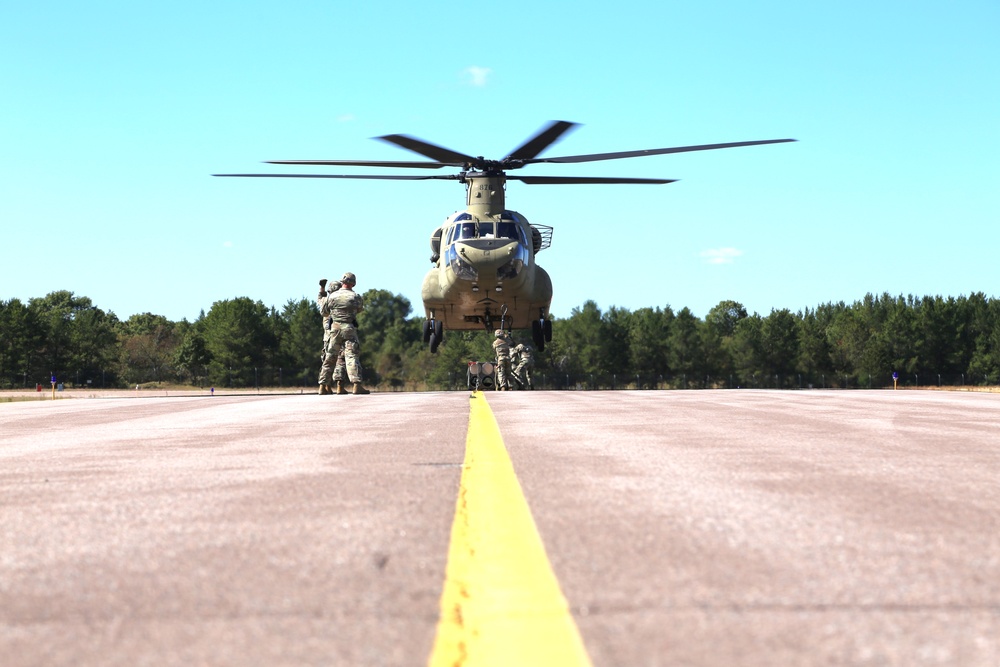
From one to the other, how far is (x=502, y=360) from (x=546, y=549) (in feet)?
96.4

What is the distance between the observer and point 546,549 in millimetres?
3205

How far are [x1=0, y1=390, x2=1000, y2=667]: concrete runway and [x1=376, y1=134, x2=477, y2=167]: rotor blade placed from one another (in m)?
25.0

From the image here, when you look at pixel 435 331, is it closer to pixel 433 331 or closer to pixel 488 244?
pixel 433 331

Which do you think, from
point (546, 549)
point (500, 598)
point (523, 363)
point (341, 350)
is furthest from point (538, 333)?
point (500, 598)

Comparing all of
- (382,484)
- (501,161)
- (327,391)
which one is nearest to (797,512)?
(382,484)

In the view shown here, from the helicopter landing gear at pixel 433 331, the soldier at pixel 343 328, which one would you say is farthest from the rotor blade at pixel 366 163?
the soldier at pixel 343 328

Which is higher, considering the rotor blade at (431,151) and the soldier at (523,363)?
the rotor blade at (431,151)

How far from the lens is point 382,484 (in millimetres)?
4859

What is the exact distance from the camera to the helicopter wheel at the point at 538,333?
33.6 meters

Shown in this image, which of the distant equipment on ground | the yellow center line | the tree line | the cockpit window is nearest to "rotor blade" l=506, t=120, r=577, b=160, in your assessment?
the cockpit window

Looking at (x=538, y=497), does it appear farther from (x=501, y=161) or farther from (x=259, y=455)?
(x=501, y=161)

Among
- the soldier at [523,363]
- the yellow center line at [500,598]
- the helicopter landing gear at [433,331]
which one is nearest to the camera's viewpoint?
the yellow center line at [500,598]

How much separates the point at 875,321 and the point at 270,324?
77014 mm

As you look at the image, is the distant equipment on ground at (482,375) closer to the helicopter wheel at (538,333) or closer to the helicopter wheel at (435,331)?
the helicopter wheel at (538,333)
